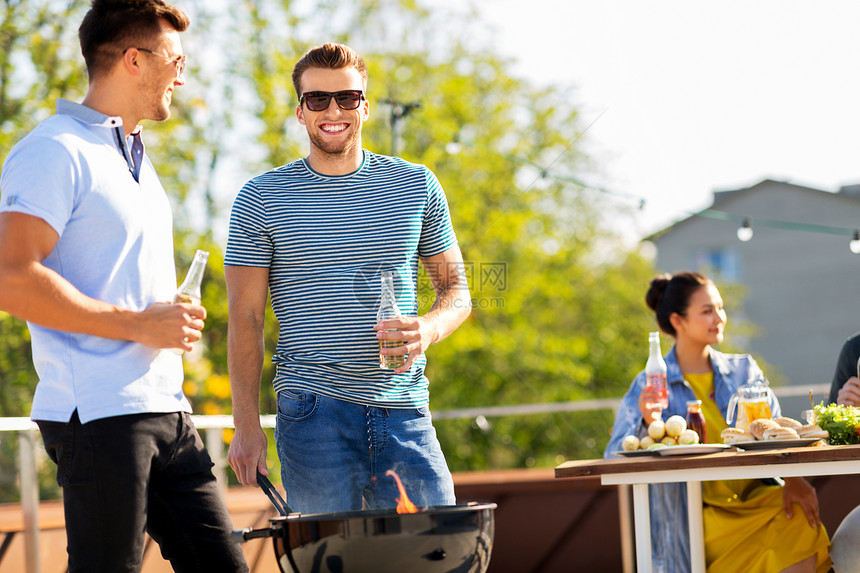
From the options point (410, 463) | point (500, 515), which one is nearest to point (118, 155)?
point (410, 463)

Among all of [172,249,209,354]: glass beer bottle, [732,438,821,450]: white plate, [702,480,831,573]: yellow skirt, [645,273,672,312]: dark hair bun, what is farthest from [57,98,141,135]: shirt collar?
[645,273,672,312]: dark hair bun

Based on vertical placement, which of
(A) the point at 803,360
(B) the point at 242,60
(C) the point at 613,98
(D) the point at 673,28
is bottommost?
(A) the point at 803,360

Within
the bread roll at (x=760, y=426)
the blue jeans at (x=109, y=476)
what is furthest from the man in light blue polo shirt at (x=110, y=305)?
the bread roll at (x=760, y=426)

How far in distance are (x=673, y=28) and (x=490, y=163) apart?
9513mm

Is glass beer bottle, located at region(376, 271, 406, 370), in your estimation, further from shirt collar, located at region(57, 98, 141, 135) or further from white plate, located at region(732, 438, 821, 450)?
white plate, located at region(732, 438, 821, 450)

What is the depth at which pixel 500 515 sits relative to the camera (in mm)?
5070

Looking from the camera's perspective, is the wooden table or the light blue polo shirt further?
the wooden table

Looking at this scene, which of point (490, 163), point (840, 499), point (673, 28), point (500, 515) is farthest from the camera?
point (490, 163)

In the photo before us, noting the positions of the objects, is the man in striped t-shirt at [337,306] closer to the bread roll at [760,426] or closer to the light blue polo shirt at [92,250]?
the light blue polo shirt at [92,250]

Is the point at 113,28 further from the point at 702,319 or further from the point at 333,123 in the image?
the point at 702,319

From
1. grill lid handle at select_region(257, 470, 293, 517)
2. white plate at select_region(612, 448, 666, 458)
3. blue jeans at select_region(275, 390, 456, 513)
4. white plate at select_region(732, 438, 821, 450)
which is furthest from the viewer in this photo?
white plate at select_region(612, 448, 666, 458)

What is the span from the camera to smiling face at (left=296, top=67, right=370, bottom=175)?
216cm

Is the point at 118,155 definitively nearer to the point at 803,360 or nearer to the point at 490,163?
the point at 490,163

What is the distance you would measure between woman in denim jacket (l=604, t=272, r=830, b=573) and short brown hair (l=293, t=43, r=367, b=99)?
1.52 metres
